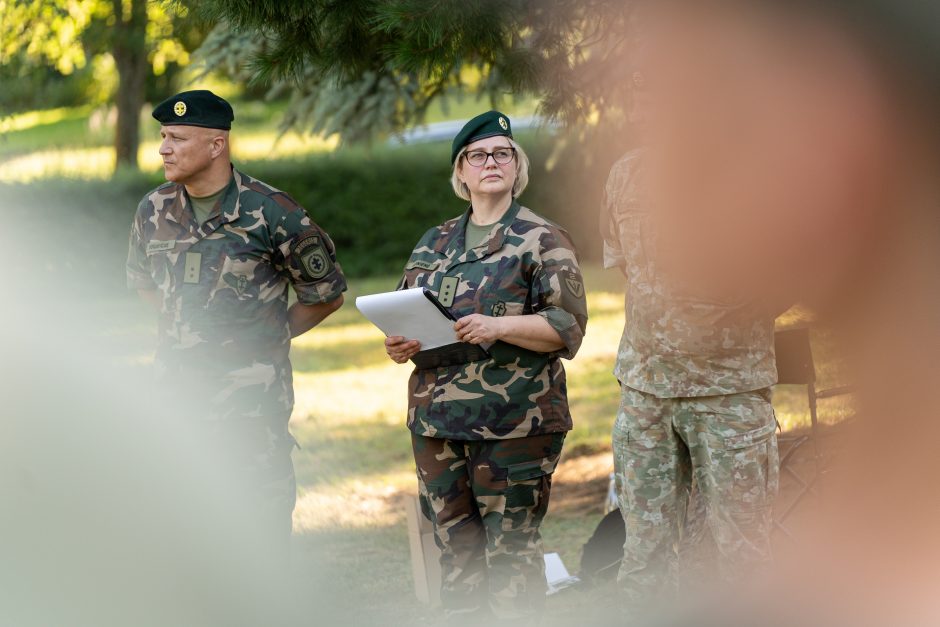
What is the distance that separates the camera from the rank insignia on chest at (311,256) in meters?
4.36

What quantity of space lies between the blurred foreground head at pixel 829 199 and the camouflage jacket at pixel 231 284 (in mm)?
1357

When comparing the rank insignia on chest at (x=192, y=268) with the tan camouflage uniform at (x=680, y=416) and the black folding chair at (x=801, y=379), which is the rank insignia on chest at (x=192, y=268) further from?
the black folding chair at (x=801, y=379)

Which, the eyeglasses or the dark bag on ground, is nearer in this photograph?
the eyeglasses

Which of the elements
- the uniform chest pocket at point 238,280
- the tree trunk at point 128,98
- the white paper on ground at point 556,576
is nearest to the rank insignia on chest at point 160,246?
the uniform chest pocket at point 238,280

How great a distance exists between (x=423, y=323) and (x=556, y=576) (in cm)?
164

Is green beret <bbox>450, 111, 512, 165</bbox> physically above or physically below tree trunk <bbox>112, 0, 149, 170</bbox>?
above

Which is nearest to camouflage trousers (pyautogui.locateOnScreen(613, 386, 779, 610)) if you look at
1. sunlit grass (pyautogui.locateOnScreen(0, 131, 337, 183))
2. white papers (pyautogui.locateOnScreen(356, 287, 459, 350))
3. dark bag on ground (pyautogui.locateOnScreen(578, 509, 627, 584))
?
dark bag on ground (pyautogui.locateOnScreen(578, 509, 627, 584))

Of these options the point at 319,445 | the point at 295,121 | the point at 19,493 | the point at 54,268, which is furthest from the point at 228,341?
the point at 54,268

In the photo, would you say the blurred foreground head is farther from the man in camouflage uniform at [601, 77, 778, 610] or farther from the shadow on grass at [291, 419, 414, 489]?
the shadow on grass at [291, 419, 414, 489]

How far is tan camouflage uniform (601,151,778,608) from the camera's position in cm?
394

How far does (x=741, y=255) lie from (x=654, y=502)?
89cm

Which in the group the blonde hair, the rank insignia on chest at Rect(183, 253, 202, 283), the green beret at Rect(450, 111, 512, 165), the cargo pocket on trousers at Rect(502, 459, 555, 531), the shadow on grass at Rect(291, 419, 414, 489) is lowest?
the shadow on grass at Rect(291, 419, 414, 489)

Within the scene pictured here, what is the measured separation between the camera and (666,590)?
13.7 feet

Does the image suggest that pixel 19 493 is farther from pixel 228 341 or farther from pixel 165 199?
pixel 165 199
